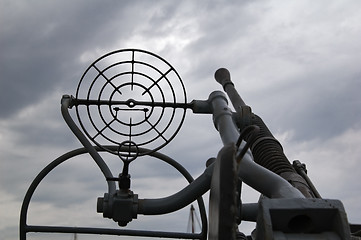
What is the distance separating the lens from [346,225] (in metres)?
1.59

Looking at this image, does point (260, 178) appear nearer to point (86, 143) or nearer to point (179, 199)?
point (179, 199)

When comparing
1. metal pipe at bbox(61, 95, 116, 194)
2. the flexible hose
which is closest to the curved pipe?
metal pipe at bbox(61, 95, 116, 194)

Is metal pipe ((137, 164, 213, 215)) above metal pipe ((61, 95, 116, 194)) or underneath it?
underneath

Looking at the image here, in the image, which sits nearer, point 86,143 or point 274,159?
point 86,143

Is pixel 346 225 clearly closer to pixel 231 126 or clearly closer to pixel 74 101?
pixel 231 126

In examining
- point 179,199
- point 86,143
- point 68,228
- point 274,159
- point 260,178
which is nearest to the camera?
point 260,178

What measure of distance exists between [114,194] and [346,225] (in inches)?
73.2

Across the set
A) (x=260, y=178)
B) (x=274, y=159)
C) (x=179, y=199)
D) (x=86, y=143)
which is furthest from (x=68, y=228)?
(x=274, y=159)

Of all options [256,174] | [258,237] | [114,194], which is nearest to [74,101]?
[114,194]

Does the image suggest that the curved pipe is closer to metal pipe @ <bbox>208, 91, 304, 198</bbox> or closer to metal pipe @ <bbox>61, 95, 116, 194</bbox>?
metal pipe @ <bbox>61, 95, 116, 194</bbox>

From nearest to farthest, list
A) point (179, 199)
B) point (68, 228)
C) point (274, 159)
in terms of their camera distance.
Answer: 1. point (179, 199)
2. point (68, 228)
3. point (274, 159)

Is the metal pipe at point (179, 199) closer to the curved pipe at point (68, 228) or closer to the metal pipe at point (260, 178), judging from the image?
the metal pipe at point (260, 178)

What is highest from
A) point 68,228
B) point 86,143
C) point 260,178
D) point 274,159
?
point 274,159

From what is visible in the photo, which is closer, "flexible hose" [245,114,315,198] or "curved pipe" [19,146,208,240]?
"curved pipe" [19,146,208,240]
